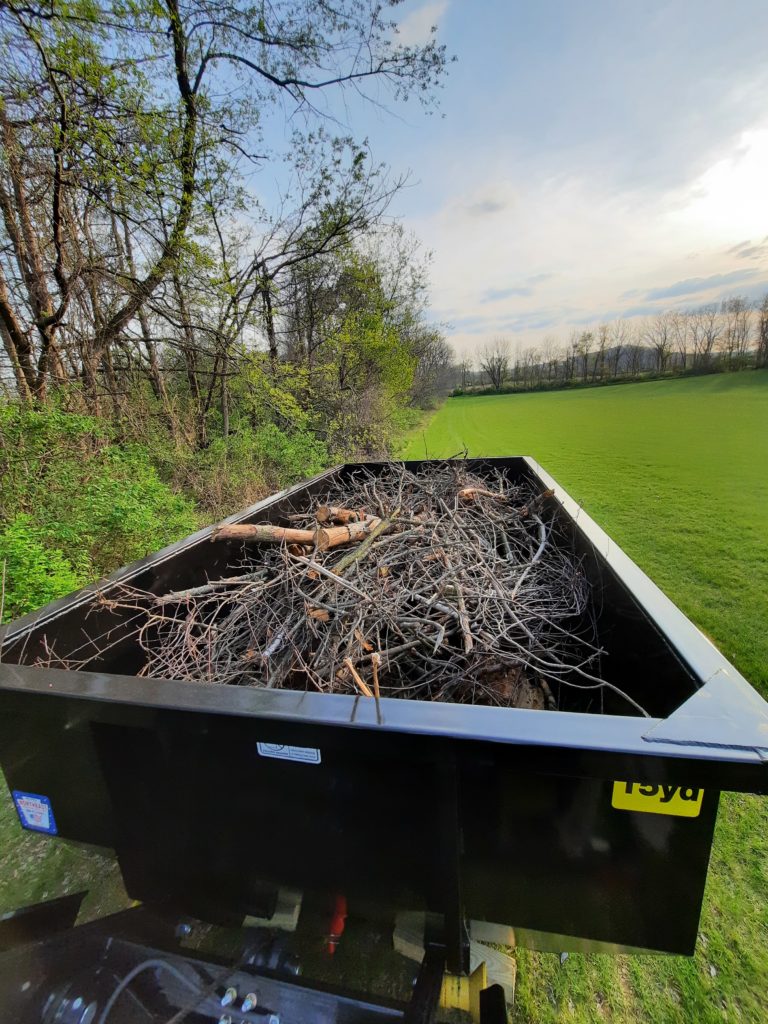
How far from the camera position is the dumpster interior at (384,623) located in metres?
1.48

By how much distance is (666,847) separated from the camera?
0.80m

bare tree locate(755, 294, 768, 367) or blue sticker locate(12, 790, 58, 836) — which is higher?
bare tree locate(755, 294, 768, 367)

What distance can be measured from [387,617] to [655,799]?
107 centimetres

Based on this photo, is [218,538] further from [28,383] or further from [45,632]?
[28,383]

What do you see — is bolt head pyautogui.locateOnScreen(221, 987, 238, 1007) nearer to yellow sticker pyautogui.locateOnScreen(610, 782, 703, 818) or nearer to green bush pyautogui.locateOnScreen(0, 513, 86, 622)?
yellow sticker pyautogui.locateOnScreen(610, 782, 703, 818)

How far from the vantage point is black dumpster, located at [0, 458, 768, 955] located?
0.77 metres

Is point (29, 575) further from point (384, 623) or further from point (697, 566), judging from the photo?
point (697, 566)

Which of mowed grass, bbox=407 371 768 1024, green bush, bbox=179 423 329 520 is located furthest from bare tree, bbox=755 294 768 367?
green bush, bbox=179 423 329 520

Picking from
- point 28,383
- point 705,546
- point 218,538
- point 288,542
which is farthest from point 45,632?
point 705,546

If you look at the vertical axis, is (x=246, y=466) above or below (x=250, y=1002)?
above

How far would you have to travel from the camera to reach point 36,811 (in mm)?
1122

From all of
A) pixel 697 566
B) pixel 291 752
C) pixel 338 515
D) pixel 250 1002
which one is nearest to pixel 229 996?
pixel 250 1002

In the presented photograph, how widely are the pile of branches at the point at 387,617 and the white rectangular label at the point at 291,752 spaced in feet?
1.01

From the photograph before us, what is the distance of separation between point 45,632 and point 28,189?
225 inches
